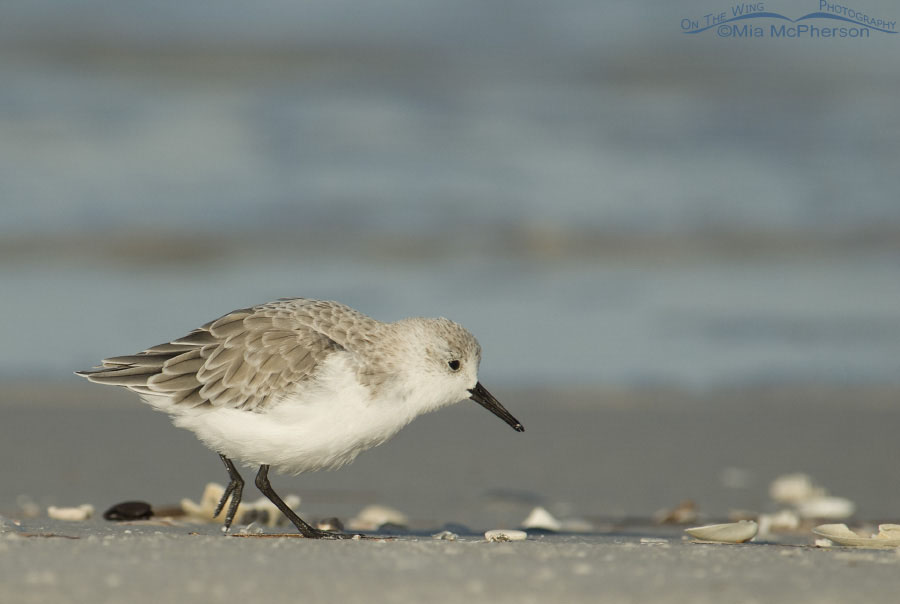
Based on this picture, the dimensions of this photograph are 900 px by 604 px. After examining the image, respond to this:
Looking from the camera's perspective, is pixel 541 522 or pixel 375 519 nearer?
pixel 541 522

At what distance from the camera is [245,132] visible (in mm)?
14148

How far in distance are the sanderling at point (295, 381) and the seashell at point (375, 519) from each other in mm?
680

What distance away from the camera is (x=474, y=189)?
1299 centimetres

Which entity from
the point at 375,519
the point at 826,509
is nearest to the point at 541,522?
the point at 375,519

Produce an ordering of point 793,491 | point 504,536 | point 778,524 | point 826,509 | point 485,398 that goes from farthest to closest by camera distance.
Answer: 1. point 793,491
2. point 826,509
3. point 778,524
4. point 485,398
5. point 504,536

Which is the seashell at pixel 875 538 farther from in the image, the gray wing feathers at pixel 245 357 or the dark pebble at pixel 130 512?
the dark pebble at pixel 130 512

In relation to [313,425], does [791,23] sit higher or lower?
higher

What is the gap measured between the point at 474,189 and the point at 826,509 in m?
7.82

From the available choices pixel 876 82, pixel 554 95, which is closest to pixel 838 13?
pixel 876 82

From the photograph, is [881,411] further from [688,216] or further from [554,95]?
[554,95]

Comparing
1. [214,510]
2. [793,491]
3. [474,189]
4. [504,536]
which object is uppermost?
[474,189]

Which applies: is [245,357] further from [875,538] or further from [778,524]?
[778,524]

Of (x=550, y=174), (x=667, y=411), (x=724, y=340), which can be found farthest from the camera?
(x=550, y=174)

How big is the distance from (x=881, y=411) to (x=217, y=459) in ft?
14.5
